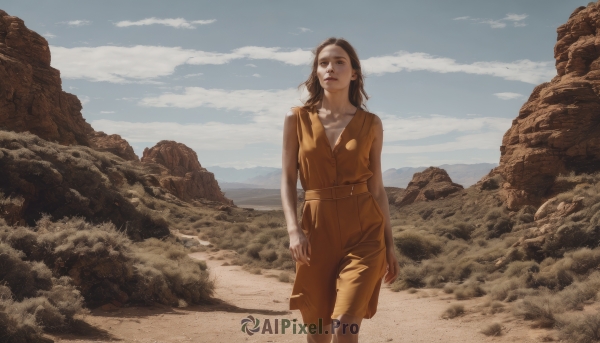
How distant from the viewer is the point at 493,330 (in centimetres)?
813

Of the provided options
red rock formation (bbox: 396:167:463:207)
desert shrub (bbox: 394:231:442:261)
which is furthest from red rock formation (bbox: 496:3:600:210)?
red rock formation (bbox: 396:167:463:207)

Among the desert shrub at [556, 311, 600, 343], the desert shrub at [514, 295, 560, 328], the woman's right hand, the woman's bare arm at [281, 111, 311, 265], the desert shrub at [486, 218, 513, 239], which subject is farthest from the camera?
the desert shrub at [486, 218, 513, 239]

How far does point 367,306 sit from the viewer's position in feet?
9.37

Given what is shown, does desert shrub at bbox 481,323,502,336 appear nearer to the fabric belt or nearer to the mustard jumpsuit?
the mustard jumpsuit

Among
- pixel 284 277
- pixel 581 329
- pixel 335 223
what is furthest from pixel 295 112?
pixel 284 277

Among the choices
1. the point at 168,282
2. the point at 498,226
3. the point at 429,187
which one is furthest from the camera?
the point at 429,187

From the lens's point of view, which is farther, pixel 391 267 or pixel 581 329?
pixel 581 329

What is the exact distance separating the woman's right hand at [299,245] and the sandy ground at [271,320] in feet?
16.8

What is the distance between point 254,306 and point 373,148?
825cm

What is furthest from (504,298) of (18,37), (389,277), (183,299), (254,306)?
(18,37)

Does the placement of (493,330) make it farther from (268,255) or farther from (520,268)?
(268,255)

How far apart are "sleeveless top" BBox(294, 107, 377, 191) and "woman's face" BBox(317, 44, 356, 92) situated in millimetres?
219

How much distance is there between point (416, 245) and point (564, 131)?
7.40 m

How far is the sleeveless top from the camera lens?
303 cm
